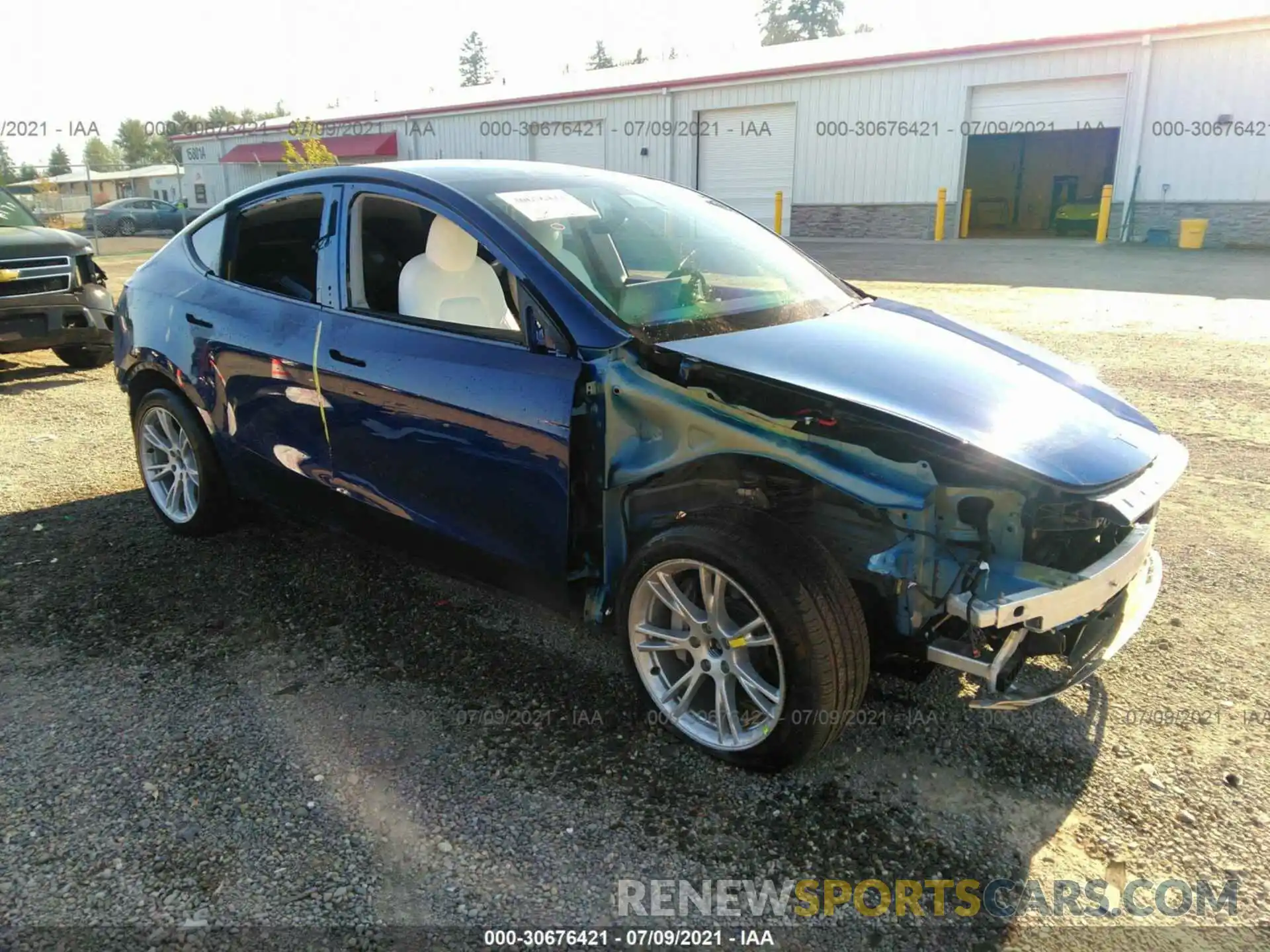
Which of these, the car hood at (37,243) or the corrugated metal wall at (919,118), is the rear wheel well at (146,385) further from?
the corrugated metal wall at (919,118)

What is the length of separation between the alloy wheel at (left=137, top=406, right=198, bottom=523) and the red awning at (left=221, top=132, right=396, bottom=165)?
1256 inches

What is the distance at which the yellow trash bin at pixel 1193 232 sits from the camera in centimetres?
1898

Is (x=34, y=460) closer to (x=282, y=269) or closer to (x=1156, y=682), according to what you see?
(x=282, y=269)

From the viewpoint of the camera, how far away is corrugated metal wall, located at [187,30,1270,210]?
1898cm

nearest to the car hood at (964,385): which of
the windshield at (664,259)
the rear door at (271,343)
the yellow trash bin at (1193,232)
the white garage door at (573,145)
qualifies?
the windshield at (664,259)

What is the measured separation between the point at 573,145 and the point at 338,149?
12.1 meters

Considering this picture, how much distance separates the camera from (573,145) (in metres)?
28.7

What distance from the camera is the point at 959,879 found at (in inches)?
91.9

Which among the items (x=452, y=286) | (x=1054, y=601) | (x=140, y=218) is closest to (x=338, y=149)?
(x=140, y=218)

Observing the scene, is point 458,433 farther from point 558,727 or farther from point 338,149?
point 338,149

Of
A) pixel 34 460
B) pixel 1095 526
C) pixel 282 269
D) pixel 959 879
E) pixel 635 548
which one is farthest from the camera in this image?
pixel 34 460

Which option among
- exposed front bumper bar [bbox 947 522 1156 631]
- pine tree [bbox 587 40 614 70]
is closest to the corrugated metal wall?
exposed front bumper bar [bbox 947 522 1156 631]

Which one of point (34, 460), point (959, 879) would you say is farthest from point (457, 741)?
point (34, 460)

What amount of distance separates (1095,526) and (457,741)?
6.52 feet
